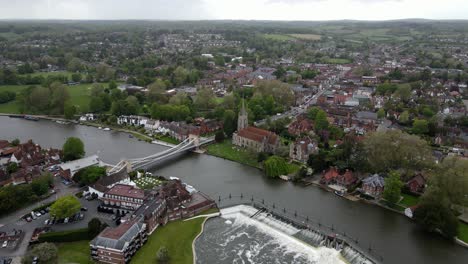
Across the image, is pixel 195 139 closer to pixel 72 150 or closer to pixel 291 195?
pixel 72 150

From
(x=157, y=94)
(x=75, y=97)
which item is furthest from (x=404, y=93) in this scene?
(x=75, y=97)

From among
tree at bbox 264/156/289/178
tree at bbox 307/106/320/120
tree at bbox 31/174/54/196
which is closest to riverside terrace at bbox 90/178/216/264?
tree at bbox 31/174/54/196

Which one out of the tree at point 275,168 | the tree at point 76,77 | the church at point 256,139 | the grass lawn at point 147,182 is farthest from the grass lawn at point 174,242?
the tree at point 76,77

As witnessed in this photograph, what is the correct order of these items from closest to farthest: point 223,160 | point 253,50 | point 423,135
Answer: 1. point 223,160
2. point 423,135
3. point 253,50

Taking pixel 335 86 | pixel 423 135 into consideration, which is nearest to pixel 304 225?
pixel 423 135

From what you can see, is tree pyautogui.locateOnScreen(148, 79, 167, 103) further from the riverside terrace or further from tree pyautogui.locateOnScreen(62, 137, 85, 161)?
the riverside terrace

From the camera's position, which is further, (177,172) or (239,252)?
(177,172)

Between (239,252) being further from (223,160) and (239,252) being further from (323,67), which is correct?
(323,67)
